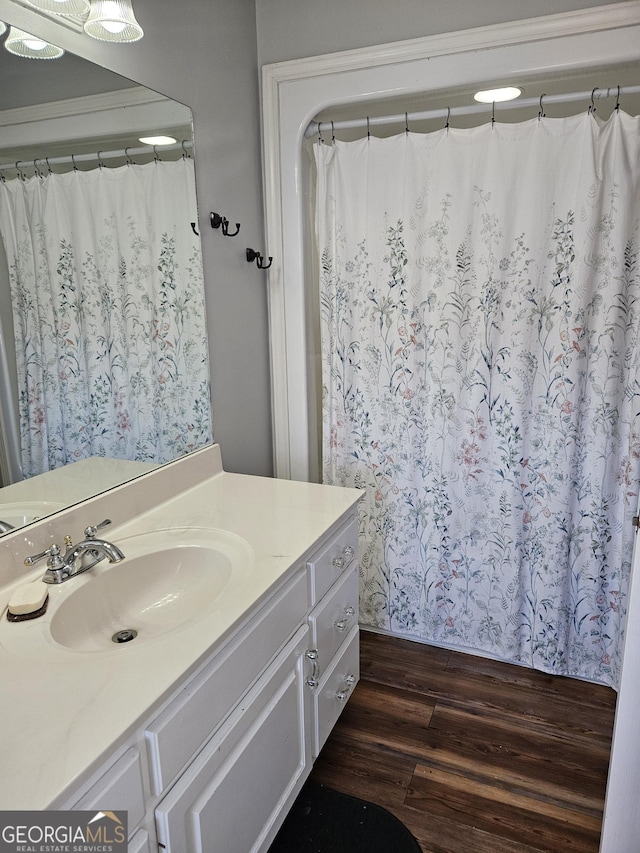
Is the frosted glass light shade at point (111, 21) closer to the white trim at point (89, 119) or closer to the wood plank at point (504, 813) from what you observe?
the white trim at point (89, 119)

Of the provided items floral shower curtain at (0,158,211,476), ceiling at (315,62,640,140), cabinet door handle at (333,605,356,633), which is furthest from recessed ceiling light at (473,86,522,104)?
cabinet door handle at (333,605,356,633)

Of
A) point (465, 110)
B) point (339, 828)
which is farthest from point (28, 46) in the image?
point (339, 828)

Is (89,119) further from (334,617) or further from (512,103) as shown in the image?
(334,617)

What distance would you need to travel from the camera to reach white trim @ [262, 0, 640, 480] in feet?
5.40

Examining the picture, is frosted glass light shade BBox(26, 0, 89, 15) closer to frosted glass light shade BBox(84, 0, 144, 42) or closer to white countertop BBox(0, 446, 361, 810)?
frosted glass light shade BBox(84, 0, 144, 42)

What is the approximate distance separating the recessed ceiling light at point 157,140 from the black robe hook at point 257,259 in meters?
0.47

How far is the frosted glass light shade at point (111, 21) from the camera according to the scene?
4.22ft

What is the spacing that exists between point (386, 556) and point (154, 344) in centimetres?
125

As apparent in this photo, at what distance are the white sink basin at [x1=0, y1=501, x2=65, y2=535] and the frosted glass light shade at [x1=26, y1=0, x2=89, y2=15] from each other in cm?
107

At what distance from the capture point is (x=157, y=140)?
1.57 metres

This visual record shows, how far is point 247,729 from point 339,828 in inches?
23.3

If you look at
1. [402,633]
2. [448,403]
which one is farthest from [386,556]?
[448,403]

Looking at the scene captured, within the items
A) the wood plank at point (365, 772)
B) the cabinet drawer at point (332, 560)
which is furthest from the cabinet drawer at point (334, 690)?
the cabinet drawer at point (332, 560)

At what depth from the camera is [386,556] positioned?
2248 mm
